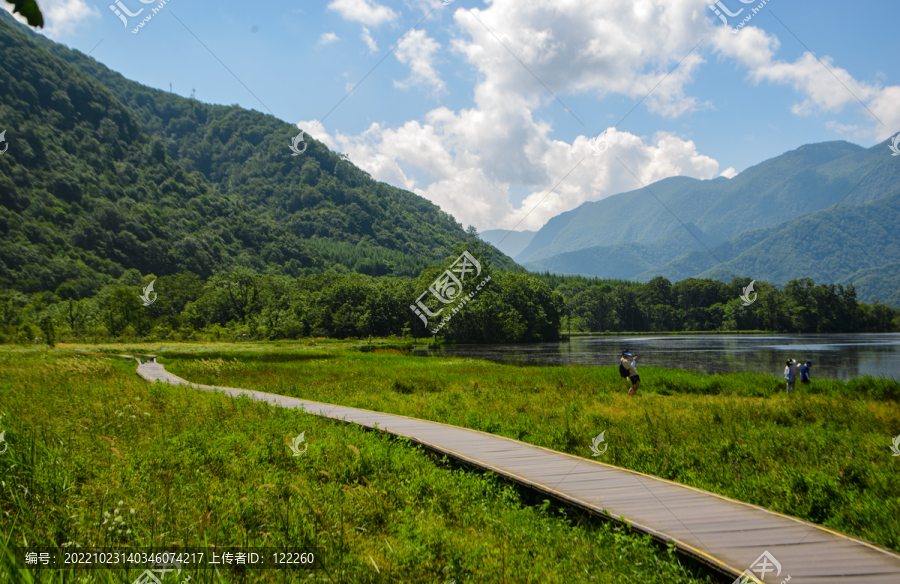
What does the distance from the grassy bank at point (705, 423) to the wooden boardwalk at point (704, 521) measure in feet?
4.76

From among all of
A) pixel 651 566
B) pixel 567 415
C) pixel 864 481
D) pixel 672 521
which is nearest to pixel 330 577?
pixel 651 566

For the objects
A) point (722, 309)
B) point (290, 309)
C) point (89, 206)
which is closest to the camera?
point (290, 309)

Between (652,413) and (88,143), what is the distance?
22567 cm

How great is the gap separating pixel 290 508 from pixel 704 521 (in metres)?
5.72

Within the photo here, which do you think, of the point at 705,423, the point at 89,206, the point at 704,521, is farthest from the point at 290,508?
the point at 89,206

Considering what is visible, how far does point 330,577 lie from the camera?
15.7 ft

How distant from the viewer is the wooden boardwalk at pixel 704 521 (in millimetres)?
5082

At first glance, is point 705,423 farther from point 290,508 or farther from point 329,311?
point 329,311

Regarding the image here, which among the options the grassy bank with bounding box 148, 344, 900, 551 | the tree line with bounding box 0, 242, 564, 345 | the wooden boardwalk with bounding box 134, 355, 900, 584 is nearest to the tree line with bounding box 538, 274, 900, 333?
the tree line with bounding box 0, 242, 564, 345

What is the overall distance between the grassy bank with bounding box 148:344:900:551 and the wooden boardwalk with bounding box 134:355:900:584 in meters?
1.45

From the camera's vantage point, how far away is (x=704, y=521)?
20.6 feet

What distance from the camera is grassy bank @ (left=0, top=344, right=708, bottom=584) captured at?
5.17 m

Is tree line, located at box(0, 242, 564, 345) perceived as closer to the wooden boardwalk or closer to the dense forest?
the dense forest

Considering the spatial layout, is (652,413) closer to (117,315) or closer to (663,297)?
(117,315)
